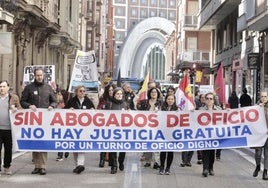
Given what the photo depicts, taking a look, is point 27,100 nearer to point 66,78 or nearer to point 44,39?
point 44,39

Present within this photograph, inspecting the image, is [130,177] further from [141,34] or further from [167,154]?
[141,34]

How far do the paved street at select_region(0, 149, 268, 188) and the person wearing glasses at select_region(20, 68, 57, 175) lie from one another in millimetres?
258

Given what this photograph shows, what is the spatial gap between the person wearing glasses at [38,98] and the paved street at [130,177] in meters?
0.26

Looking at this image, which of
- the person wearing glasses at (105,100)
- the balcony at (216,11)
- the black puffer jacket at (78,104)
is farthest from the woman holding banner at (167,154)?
the balcony at (216,11)

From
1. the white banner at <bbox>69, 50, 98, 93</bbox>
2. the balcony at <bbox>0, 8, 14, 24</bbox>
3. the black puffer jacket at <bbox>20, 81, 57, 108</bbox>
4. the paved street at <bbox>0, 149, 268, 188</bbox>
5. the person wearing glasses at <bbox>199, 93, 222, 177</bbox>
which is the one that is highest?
the balcony at <bbox>0, 8, 14, 24</bbox>

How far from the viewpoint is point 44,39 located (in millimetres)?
37312

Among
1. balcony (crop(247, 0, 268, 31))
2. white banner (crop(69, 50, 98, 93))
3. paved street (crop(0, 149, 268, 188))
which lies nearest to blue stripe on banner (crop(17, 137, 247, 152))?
paved street (crop(0, 149, 268, 188))

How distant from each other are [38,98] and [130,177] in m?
2.31

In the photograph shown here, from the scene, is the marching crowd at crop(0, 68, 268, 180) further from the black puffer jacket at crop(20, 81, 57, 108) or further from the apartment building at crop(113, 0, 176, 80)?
the apartment building at crop(113, 0, 176, 80)

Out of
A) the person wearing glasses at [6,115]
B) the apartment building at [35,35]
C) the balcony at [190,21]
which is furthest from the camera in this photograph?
the balcony at [190,21]

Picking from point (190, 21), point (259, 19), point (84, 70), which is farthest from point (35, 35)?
point (190, 21)

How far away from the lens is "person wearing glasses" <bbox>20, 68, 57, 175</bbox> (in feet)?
38.7

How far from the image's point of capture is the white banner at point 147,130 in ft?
38.9

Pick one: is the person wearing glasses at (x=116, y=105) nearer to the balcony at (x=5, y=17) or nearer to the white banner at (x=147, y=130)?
the white banner at (x=147, y=130)
